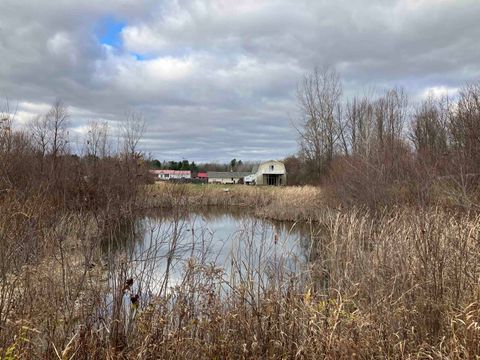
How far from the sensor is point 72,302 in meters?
3.36

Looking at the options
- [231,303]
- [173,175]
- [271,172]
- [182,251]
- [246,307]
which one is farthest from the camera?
[271,172]

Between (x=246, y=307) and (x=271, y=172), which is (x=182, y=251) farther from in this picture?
(x=271, y=172)

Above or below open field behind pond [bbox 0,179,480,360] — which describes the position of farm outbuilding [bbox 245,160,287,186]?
above

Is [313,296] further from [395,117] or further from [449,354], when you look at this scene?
[395,117]

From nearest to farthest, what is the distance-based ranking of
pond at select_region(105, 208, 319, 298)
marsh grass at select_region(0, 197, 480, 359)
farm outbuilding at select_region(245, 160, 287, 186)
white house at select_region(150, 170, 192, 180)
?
marsh grass at select_region(0, 197, 480, 359), pond at select_region(105, 208, 319, 298), white house at select_region(150, 170, 192, 180), farm outbuilding at select_region(245, 160, 287, 186)

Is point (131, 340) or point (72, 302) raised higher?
A: point (72, 302)

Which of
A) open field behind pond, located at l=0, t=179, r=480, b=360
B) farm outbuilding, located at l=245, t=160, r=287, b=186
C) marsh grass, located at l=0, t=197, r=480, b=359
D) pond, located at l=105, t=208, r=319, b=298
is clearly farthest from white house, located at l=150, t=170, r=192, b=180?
farm outbuilding, located at l=245, t=160, r=287, b=186

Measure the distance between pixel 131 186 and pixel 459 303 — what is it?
4394 mm

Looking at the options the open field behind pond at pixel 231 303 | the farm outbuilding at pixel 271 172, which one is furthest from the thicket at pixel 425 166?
the farm outbuilding at pixel 271 172

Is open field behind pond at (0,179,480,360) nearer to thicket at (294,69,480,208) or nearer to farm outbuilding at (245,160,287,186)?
thicket at (294,69,480,208)

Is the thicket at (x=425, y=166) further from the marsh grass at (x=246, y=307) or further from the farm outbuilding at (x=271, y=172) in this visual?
the farm outbuilding at (x=271, y=172)

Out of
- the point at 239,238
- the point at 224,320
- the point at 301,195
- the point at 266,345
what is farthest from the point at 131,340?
the point at 301,195

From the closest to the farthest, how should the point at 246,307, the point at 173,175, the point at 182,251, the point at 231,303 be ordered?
the point at 246,307 < the point at 231,303 < the point at 182,251 < the point at 173,175

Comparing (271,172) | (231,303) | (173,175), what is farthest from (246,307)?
(271,172)
